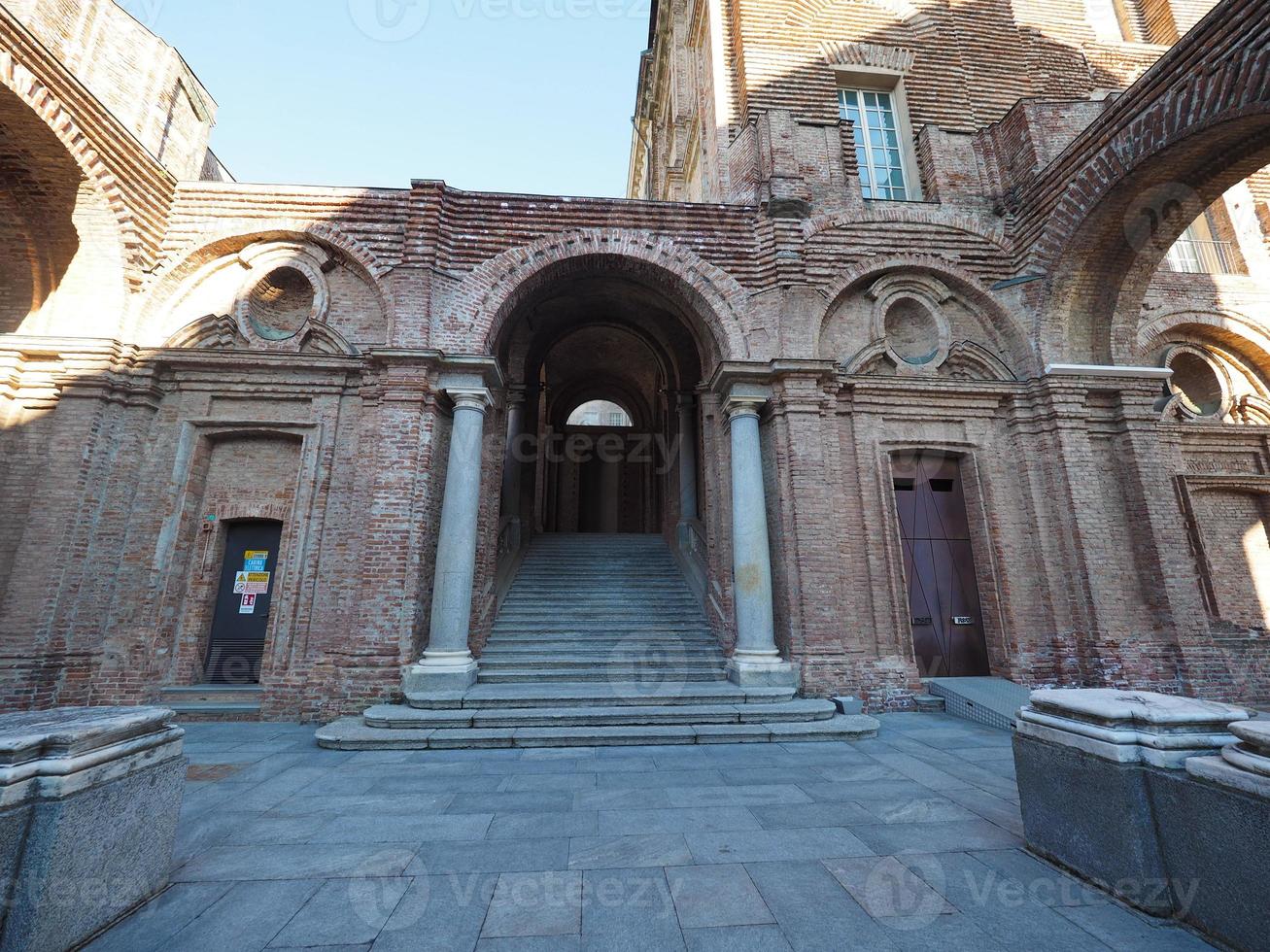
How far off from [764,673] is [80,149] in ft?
35.2

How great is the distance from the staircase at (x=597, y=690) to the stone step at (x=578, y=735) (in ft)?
0.03

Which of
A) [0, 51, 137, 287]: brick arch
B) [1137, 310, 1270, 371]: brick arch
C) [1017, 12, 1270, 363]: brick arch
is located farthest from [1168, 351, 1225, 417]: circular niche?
[0, 51, 137, 287]: brick arch

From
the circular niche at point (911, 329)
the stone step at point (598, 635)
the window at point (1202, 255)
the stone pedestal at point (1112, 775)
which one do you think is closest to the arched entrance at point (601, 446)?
the stone step at point (598, 635)

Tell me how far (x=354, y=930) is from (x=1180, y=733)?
4.11 meters

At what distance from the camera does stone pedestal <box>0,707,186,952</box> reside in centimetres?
218

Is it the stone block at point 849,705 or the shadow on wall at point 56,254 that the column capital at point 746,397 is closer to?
the stone block at point 849,705

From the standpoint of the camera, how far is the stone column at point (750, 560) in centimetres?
668

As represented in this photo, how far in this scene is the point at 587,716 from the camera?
5770mm

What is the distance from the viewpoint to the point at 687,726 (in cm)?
577

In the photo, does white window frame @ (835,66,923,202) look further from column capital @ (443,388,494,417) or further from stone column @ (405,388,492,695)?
stone column @ (405,388,492,695)

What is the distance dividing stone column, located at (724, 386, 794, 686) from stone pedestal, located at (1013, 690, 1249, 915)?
142 inches

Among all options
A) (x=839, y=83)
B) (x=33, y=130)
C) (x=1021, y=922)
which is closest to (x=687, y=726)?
(x=1021, y=922)

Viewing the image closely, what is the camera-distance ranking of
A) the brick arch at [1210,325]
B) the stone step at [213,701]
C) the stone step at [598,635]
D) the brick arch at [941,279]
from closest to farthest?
the stone step at [213,701]
the stone step at [598,635]
the brick arch at [941,279]
the brick arch at [1210,325]

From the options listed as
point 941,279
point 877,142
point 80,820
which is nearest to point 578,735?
point 80,820
